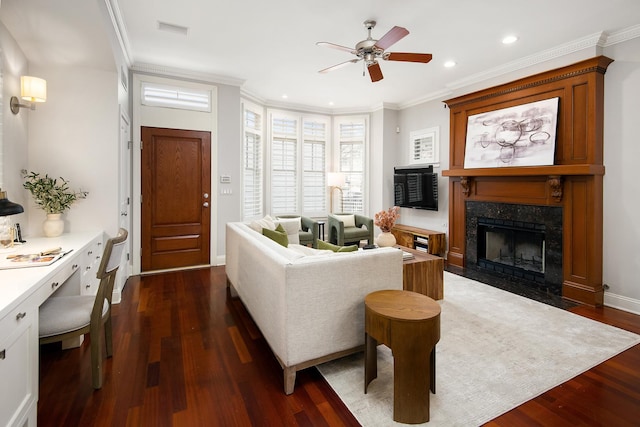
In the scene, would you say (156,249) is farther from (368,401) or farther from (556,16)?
(556,16)

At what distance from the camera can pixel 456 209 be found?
505cm

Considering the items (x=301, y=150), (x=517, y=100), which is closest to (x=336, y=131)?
(x=301, y=150)

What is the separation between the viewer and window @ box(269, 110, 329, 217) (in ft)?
20.6

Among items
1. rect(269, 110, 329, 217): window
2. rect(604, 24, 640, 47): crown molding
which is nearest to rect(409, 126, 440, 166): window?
rect(269, 110, 329, 217): window

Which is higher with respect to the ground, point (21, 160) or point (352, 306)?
point (21, 160)

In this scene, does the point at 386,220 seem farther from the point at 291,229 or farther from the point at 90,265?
the point at 90,265

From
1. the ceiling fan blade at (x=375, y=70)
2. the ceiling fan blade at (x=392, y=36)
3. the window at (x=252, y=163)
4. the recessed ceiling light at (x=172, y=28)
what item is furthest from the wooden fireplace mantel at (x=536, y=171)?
the recessed ceiling light at (x=172, y=28)

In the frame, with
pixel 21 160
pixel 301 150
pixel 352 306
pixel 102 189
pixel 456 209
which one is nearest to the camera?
pixel 352 306

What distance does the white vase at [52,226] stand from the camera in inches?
111

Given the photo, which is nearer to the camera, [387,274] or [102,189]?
[387,274]

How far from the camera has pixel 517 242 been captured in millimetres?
4387

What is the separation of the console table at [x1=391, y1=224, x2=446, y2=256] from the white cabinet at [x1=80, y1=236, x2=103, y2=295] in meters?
4.48

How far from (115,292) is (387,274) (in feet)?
9.93

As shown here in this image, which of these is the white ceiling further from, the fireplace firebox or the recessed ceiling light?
the fireplace firebox
